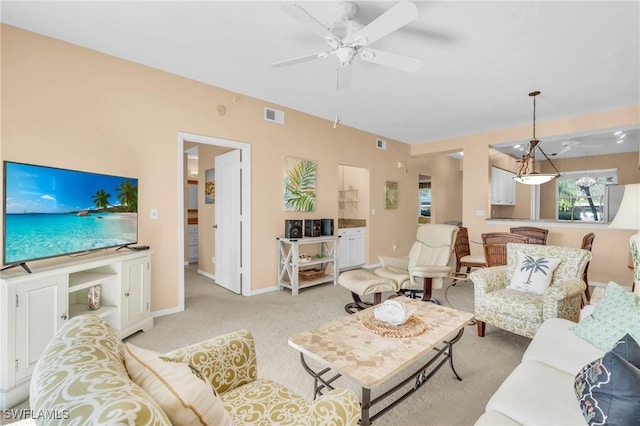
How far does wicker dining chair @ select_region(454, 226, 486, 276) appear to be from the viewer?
4258 millimetres

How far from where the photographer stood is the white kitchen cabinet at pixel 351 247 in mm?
5398

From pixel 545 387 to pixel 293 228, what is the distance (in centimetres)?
330

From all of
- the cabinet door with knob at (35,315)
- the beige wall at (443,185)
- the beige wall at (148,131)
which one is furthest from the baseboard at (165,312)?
the beige wall at (443,185)

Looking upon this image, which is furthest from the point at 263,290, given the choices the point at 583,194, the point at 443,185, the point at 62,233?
the point at 583,194

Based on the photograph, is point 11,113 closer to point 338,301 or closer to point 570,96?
point 338,301

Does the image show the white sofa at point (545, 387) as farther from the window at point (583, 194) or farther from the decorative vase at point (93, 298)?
the window at point (583, 194)

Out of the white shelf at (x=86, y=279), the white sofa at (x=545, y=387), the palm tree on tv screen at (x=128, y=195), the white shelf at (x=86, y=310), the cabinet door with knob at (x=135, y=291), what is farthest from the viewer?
the palm tree on tv screen at (x=128, y=195)

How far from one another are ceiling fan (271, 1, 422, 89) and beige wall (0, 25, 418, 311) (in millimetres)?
1632

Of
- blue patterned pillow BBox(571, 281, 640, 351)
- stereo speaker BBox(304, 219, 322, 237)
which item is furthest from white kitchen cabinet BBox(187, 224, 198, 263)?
blue patterned pillow BBox(571, 281, 640, 351)

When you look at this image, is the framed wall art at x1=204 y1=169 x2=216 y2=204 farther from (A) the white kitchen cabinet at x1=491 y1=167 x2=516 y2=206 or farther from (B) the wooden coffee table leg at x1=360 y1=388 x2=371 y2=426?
(A) the white kitchen cabinet at x1=491 y1=167 x2=516 y2=206

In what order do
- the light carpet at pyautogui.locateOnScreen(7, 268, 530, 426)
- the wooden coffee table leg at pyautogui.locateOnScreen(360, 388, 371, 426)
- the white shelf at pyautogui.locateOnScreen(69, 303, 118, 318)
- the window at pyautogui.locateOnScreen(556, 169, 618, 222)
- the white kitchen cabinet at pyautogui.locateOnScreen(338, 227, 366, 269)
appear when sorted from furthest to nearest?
the window at pyautogui.locateOnScreen(556, 169, 618, 222), the white kitchen cabinet at pyautogui.locateOnScreen(338, 227, 366, 269), the white shelf at pyautogui.locateOnScreen(69, 303, 118, 318), the light carpet at pyautogui.locateOnScreen(7, 268, 530, 426), the wooden coffee table leg at pyautogui.locateOnScreen(360, 388, 371, 426)

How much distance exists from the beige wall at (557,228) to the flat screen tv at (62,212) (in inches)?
216

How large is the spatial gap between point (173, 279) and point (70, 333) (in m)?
2.69

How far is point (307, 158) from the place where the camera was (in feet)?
15.1
